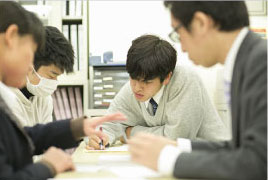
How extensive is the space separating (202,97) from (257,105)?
1055 millimetres

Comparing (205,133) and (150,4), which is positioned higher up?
(150,4)

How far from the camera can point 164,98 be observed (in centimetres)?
179

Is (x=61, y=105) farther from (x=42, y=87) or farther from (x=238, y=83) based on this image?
(x=238, y=83)

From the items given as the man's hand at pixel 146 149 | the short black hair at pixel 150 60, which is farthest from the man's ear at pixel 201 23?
the short black hair at pixel 150 60

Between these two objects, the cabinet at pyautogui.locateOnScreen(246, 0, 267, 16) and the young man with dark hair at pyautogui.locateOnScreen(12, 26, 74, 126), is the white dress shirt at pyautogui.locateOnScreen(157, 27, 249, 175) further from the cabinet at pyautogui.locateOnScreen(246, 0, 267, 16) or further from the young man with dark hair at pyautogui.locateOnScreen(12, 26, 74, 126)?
the cabinet at pyautogui.locateOnScreen(246, 0, 267, 16)

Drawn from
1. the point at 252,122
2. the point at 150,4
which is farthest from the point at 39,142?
the point at 150,4

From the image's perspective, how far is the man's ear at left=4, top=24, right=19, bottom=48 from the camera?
928mm

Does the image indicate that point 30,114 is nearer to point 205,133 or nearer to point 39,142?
point 39,142

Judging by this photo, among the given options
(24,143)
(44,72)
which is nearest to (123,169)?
(24,143)

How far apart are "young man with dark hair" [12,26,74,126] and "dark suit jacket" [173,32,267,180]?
1.03 metres

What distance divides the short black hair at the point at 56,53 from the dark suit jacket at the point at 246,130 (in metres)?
1.03

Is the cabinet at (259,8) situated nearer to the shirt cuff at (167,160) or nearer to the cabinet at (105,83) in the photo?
the cabinet at (105,83)

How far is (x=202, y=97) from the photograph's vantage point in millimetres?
1776

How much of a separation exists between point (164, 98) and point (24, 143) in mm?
958
